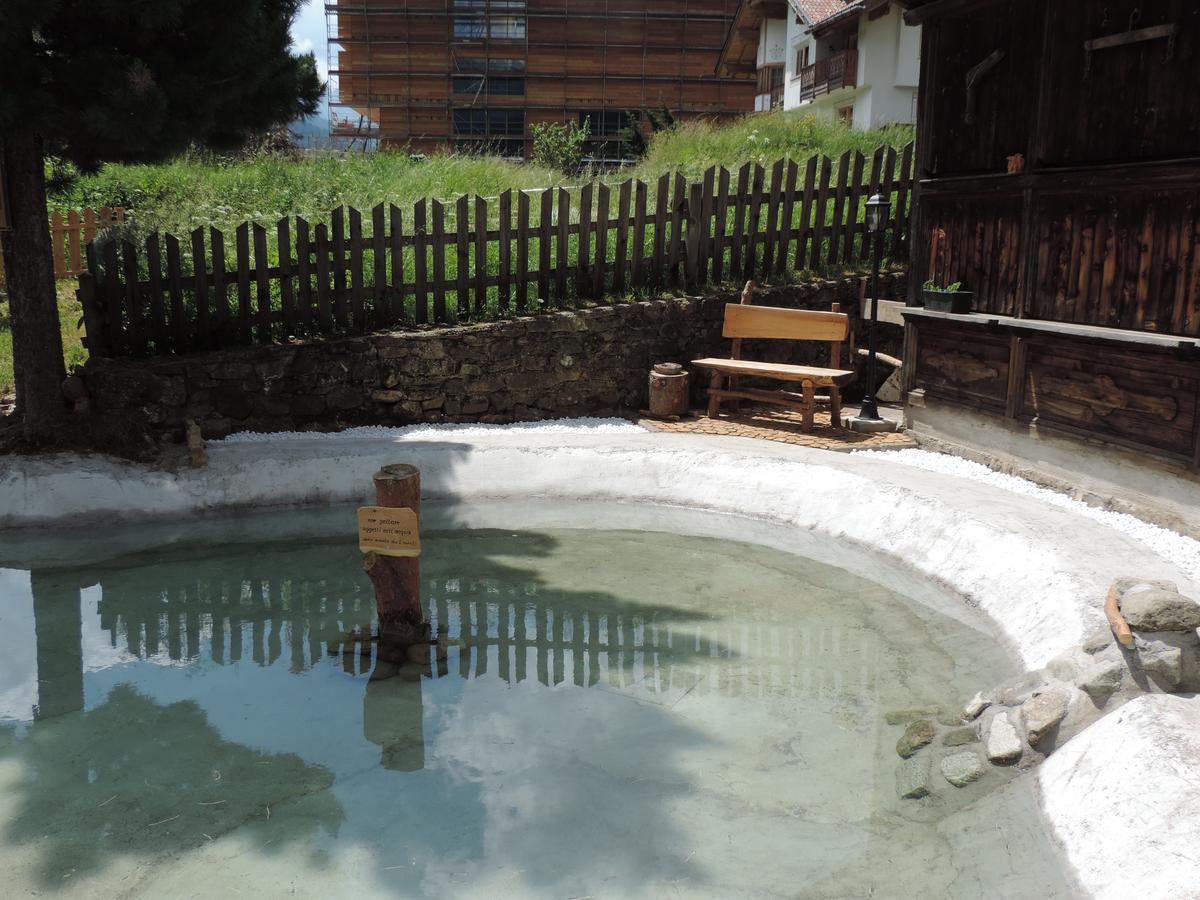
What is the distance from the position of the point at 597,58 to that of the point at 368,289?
30.3 metres

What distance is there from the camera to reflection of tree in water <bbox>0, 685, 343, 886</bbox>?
3877 millimetres

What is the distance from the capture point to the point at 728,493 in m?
8.08

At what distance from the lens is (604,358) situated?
10.0 meters

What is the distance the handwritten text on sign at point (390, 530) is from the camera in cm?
516

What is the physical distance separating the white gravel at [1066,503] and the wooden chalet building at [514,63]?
29900 mm

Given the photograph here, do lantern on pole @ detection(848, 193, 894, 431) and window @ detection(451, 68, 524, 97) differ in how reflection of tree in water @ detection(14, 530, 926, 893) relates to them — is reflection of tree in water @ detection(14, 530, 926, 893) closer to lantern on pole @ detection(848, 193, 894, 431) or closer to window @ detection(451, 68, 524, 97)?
lantern on pole @ detection(848, 193, 894, 431)

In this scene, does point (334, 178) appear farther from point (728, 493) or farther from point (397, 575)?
point (397, 575)

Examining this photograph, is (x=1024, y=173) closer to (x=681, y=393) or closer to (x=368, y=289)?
(x=681, y=393)

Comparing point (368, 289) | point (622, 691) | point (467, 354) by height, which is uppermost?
point (368, 289)

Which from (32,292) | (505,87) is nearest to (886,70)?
(505,87)

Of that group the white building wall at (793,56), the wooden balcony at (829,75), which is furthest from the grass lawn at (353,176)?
the white building wall at (793,56)

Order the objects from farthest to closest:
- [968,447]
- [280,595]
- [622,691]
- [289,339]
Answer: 1. [289,339]
2. [968,447]
3. [280,595]
4. [622,691]

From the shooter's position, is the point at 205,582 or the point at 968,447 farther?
the point at 968,447

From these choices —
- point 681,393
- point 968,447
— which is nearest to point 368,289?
point 681,393
